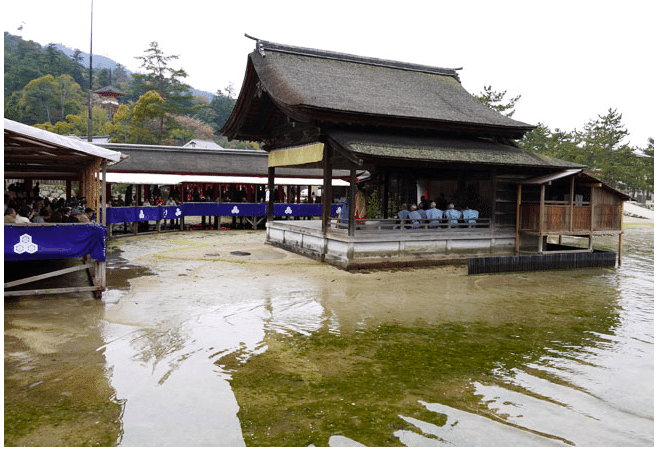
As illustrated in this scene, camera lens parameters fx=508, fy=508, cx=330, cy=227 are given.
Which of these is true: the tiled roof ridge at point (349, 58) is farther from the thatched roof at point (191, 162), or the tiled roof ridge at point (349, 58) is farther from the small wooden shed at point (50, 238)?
the thatched roof at point (191, 162)

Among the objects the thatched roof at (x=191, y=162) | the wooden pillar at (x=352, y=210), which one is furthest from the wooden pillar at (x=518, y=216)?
the thatched roof at (x=191, y=162)

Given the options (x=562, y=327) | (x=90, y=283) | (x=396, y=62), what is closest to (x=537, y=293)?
(x=562, y=327)

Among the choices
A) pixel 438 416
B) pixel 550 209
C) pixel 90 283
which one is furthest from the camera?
pixel 550 209

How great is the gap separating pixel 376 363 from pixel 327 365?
70 centimetres

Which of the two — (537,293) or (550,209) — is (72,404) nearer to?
(537,293)

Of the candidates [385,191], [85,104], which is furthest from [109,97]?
[385,191]

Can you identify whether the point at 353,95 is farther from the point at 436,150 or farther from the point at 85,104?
the point at 85,104

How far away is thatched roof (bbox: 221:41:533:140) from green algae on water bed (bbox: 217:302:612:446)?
8219mm

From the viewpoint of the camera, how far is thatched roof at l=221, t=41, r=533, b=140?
15328mm

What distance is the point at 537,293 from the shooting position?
12289 millimetres

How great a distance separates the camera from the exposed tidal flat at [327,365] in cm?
513

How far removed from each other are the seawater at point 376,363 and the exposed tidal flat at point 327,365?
3cm

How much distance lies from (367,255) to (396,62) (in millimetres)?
9664

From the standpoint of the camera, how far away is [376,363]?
711cm
